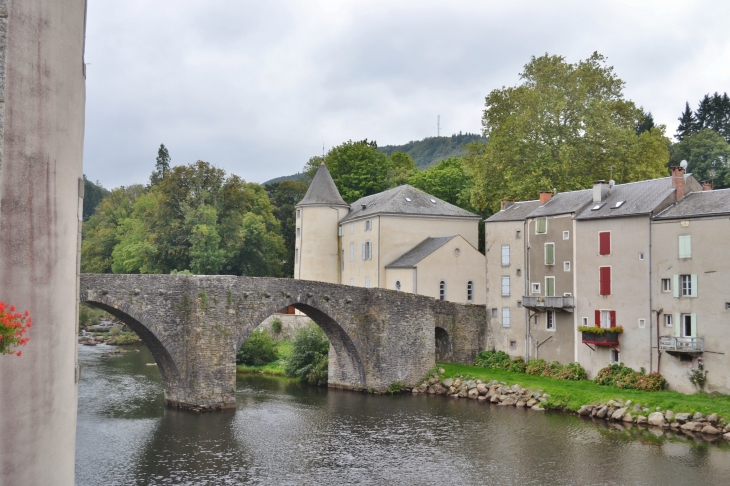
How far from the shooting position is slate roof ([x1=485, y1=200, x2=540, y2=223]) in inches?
1516

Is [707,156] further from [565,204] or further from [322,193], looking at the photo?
[322,193]

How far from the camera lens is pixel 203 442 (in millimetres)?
25641

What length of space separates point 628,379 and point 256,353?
2196cm

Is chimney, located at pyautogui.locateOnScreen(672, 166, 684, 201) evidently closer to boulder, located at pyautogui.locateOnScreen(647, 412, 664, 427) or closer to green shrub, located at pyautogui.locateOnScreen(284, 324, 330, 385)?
boulder, located at pyautogui.locateOnScreen(647, 412, 664, 427)

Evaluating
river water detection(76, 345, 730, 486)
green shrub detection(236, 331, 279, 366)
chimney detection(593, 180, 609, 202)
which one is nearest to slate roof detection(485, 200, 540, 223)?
chimney detection(593, 180, 609, 202)

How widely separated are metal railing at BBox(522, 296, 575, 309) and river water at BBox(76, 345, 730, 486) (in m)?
5.73

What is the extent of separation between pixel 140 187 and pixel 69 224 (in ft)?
269

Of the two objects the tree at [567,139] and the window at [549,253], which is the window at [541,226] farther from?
the tree at [567,139]

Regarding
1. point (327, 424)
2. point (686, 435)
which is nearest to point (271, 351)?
point (327, 424)

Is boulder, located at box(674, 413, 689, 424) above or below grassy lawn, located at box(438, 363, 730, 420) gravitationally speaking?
below

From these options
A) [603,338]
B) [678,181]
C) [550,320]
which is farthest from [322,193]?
[678,181]

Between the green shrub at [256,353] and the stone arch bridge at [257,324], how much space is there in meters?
7.68

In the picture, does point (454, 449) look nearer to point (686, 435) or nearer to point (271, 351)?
point (686, 435)

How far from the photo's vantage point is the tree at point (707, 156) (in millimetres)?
57625
